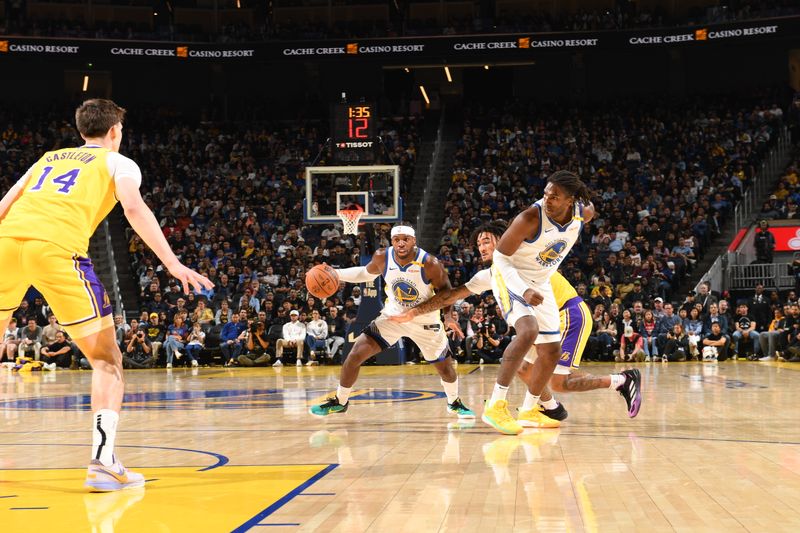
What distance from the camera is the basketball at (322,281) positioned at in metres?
9.02

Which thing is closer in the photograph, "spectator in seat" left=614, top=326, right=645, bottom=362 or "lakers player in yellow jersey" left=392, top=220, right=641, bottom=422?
"lakers player in yellow jersey" left=392, top=220, right=641, bottom=422

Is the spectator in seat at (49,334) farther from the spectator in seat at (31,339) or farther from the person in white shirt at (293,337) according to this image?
the person in white shirt at (293,337)

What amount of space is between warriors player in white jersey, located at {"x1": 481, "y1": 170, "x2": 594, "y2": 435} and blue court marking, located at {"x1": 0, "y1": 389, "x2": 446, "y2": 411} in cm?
340

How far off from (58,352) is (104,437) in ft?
54.4

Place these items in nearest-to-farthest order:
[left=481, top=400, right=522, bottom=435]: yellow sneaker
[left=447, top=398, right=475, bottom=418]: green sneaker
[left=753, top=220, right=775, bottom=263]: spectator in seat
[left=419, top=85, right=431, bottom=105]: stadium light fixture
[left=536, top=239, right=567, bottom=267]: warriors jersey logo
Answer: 1. [left=481, top=400, right=522, bottom=435]: yellow sneaker
2. [left=536, top=239, right=567, bottom=267]: warriors jersey logo
3. [left=447, top=398, right=475, bottom=418]: green sneaker
4. [left=753, top=220, right=775, bottom=263]: spectator in seat
5. [left=419, top=85, right=431, bottom=105]: stadium light fixture

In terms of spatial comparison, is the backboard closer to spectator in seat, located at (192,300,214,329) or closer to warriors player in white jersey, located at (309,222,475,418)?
spectator in seat, located at (192,300,214,329)

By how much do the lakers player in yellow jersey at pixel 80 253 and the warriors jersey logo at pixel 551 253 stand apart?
3478 mm

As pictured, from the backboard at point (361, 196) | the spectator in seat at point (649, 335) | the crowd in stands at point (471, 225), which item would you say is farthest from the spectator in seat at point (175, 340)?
the spectator in seat at point (649, 335)

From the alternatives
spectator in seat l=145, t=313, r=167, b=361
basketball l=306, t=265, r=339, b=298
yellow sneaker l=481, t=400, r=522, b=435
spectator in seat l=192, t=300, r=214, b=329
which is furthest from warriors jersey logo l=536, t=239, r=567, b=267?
spectator in seat l=145, t=313, r=167, b=361

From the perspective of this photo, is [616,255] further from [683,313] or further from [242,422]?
[242,422]

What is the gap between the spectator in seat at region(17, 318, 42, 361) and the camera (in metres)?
20.9

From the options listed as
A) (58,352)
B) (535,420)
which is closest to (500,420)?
(535,420)

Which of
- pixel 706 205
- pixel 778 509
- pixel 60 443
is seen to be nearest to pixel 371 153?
pixel 706 205

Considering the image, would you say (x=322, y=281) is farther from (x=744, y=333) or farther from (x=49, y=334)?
(x=49, y=334)
